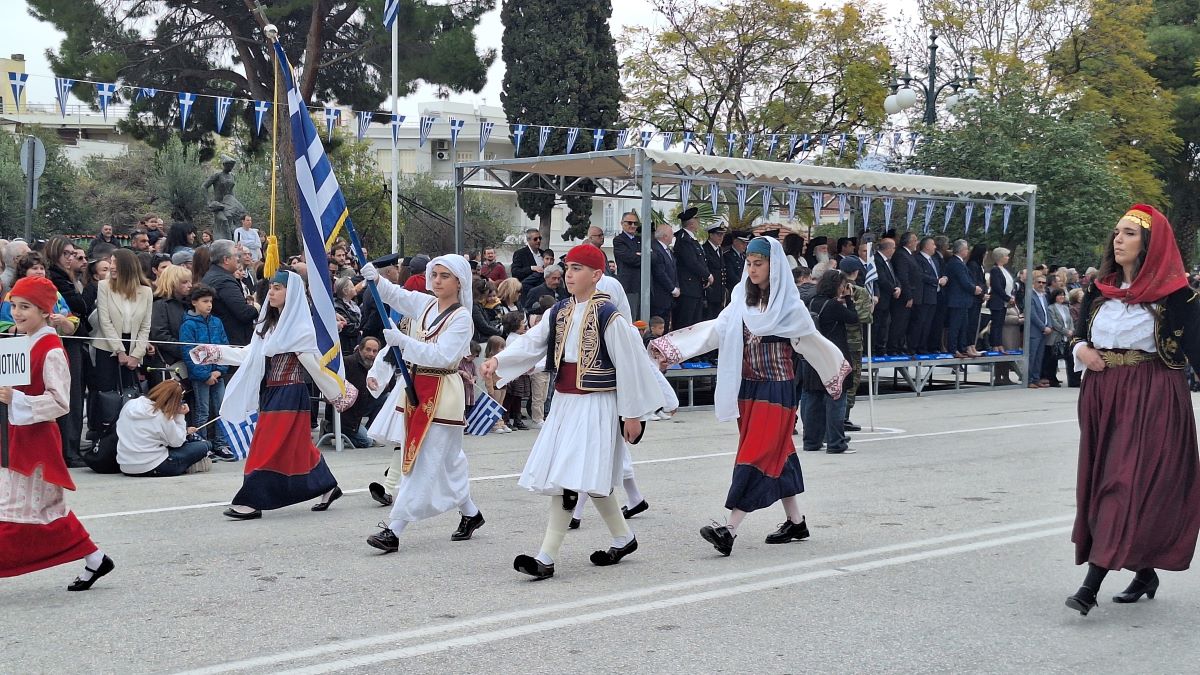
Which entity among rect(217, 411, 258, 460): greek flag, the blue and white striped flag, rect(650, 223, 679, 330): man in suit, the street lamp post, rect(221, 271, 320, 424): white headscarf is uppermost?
the blue and white striped flag

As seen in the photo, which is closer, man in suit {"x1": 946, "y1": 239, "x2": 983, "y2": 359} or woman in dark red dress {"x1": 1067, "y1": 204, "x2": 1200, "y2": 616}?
woman in dark red dress {"x1": 1067, "y1": 204, "x2": 1200, "y2": 616}

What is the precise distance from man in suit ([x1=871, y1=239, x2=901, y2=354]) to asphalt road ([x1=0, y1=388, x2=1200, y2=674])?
802 cm

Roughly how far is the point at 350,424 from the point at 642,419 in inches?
254

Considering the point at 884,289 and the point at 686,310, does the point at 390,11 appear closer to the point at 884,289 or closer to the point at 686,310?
the point at 686,310

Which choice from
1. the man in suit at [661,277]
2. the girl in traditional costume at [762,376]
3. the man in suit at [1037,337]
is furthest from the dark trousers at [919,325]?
the girl in traditional costume at [762,376]

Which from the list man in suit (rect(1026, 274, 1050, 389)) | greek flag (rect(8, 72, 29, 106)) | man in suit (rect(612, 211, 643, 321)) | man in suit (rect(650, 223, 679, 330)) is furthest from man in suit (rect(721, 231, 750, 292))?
greek flag (rect(8, 72, 29, 106))

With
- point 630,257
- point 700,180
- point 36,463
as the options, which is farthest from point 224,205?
point 36,463

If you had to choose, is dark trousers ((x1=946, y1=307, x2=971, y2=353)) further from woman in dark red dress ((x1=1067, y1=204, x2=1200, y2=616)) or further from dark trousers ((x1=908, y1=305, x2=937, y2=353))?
woman in dark red dress ((x1=1067, y1=204, x2=1200, y2=616))

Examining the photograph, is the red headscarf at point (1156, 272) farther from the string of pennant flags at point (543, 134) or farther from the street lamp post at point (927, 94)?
the street lamp post at point (927, 94)

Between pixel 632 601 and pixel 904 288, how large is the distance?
43.3ft

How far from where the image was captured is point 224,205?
19578 mm

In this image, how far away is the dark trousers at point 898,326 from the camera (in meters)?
18.9

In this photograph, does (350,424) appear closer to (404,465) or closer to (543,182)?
(404,465)

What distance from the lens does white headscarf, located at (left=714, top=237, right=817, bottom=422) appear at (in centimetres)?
781
